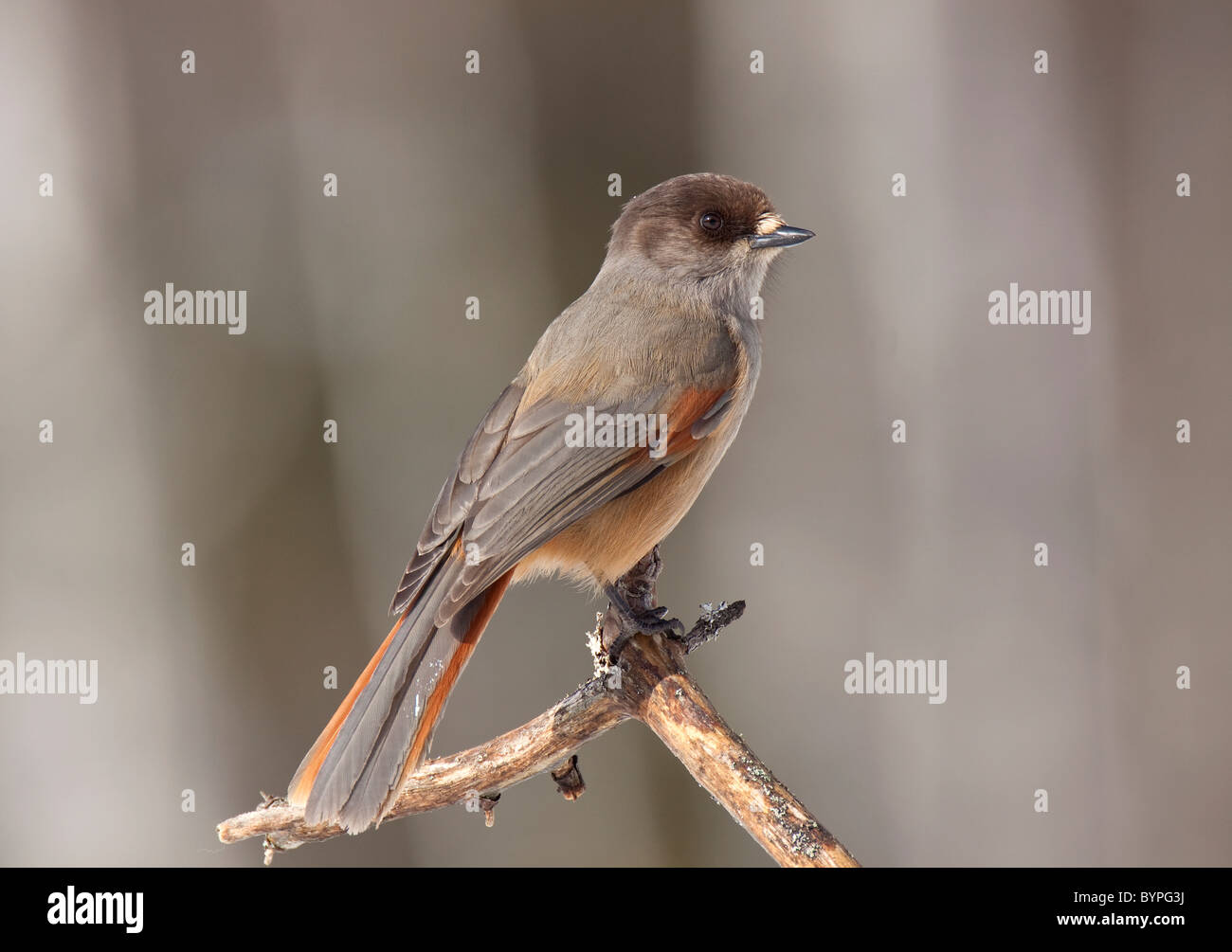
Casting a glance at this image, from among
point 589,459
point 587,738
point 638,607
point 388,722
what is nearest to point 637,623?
point 638,607

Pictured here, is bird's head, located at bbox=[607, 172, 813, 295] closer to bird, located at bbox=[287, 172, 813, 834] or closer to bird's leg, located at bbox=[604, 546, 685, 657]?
bird, located at bbox=[287, 172, 813, 834]

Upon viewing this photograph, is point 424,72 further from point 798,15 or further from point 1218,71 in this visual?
point 1218,71

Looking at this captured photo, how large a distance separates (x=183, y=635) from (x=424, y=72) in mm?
2927

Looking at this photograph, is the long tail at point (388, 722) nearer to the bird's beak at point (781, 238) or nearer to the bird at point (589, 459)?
the bird at point (589, 459)

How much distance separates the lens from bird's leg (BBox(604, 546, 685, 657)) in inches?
134

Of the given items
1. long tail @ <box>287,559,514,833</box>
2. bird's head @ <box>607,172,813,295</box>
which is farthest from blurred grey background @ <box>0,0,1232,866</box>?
long tail @ <box>287,559,514,833</box>

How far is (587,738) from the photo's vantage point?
3.41 m

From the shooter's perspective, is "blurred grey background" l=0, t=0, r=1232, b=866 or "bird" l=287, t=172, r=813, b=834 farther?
"blurred grey background" l=0, t=0, r=1232, b=866

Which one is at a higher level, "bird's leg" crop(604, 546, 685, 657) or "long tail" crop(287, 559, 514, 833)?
"bird's leg" crop(604, 546, 685, 657)

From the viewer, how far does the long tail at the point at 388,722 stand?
2957mm

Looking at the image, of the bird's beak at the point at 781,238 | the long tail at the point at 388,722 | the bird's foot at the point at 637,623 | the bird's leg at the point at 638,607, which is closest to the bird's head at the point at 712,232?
the bird's beak at the point at 781,238

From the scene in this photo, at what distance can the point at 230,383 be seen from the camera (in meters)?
5.93

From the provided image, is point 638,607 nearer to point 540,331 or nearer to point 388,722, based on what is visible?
point 388,722

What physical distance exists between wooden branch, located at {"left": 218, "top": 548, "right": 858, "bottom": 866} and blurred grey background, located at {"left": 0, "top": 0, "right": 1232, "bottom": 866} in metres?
1.60
